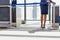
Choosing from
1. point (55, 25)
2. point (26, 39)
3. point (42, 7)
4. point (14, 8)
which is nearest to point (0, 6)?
point (14, 8)

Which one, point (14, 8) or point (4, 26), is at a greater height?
point (14, 8)

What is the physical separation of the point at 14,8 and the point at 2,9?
579 mm

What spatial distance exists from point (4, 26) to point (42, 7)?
5.76ft

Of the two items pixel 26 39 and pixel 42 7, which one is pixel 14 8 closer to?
pixel 42 7

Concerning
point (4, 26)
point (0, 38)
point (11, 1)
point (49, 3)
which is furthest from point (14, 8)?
point (0, 38)

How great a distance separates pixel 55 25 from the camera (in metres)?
6.42

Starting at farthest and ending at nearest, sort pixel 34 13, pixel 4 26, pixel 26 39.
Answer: pixel 34 13
pixel 4 26
pixel 26 39

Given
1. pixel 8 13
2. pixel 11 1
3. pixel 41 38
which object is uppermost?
pixel 11 1

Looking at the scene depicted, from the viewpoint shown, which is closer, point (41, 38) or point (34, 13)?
point (41, 38)

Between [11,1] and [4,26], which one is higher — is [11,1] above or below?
above

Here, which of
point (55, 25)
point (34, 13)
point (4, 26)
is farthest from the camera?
point (34, 13)

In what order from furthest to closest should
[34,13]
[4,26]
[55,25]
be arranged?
[34,13], [4,26], [55,25]

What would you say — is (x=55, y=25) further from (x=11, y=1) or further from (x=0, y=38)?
(x=0, y=38)

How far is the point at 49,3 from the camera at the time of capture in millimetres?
6426
